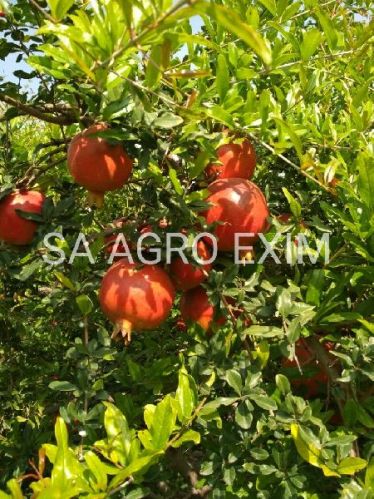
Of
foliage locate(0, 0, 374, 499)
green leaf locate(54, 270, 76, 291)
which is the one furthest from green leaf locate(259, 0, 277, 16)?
green leaf locate(54, 270, 76, 291)

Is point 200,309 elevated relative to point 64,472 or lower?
lower

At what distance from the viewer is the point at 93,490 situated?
0.84 m

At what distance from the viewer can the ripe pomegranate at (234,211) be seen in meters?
1.09

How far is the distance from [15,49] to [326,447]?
1.24 meters

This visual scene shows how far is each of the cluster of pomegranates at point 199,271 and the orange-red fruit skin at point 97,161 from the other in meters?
0.17

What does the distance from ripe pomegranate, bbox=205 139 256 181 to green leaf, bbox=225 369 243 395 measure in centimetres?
42

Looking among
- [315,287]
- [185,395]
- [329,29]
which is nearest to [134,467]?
[185,395]

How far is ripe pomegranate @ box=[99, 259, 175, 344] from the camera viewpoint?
1.02m

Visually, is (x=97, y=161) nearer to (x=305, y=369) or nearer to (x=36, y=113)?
(x=36, y=113)

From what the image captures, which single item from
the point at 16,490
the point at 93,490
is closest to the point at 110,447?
the point at 93,490

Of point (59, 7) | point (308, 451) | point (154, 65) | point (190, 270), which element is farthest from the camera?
point (190, 270)

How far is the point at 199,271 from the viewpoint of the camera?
113 cm

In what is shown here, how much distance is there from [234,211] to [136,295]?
10.2 inches

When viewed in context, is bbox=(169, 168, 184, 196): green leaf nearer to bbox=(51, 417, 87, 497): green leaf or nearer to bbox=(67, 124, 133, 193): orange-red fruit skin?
bbox=(67, 124, 133, 193): orange-red fruit skin
